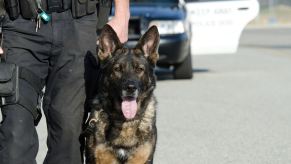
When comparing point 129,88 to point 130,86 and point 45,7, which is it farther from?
point 45,7

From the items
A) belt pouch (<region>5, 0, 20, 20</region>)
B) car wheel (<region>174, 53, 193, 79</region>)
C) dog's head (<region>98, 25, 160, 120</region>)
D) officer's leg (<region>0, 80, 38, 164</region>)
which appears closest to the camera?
officer's leg (<region>0, 80, 38, 164</region>)

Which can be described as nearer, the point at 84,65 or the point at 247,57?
the point at 84,65

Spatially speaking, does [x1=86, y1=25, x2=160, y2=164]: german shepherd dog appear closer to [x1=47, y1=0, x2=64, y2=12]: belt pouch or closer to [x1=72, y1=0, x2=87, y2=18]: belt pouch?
[x1=72, y1=0, x2=87, y2=18]: belt pouch

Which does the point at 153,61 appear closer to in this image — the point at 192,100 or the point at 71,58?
the point at 71,58

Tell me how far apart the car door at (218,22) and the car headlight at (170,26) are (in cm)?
165

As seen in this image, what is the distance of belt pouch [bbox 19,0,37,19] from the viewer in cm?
478

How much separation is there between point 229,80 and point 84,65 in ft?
29.7

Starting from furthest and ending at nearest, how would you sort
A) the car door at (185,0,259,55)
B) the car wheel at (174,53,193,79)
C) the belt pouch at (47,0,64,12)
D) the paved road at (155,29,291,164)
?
the car door at (185,0,259,55) → the car wheel at (174,53,193,79) → the paved road at (155,29,291,164) → the belt pouch at (47,0,64,12)

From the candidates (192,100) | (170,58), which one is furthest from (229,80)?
(192,100)

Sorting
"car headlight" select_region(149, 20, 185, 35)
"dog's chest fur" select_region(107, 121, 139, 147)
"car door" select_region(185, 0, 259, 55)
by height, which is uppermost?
"dog's chest fur" select_region(107, 121, 139, 147)

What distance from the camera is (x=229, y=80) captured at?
13922 mm

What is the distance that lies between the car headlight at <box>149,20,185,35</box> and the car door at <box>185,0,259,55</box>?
1651 mm

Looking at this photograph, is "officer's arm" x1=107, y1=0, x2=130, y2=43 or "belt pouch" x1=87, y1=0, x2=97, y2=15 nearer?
"belt pouch" x1=87, y1=0, x2=97, y2=15

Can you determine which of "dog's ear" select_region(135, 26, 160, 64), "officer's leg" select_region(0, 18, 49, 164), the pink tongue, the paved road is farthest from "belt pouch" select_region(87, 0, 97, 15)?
the paved road
